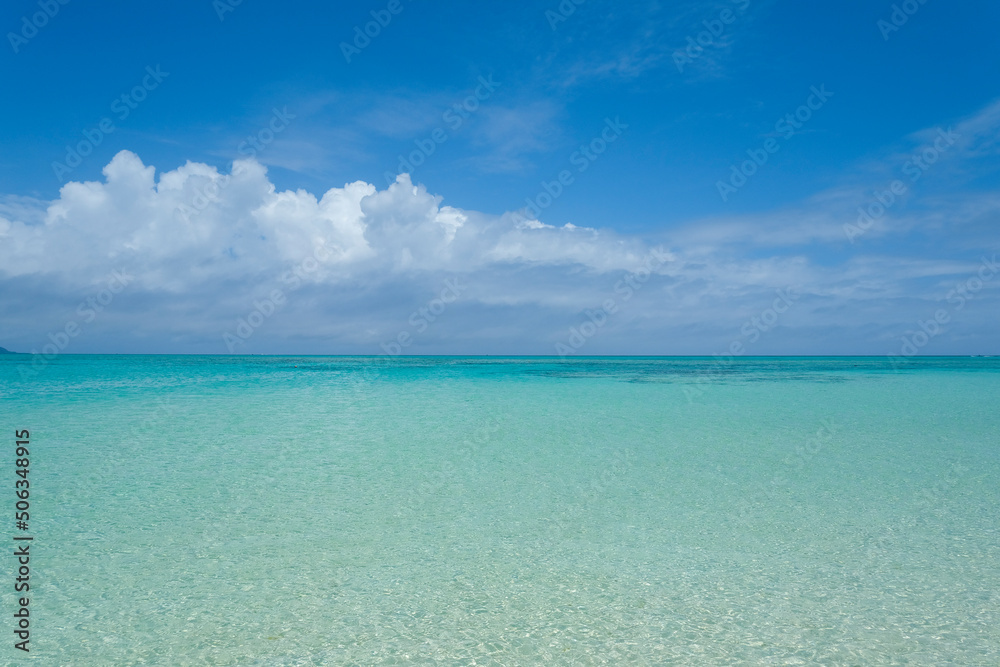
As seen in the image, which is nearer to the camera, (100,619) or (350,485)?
(100,619)

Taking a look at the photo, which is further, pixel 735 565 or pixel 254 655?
pixel 735 565

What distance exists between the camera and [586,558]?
5832 millimetres

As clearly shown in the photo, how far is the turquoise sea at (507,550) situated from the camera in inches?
167

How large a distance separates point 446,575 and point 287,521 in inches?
104

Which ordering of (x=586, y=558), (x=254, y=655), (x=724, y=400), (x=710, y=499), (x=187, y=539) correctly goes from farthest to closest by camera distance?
(x=724, y=400), (x=710, y=499), (x=187, y=539), (x=586, y=558), (x=254, y=655)

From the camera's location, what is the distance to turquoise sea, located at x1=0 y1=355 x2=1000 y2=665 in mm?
4234

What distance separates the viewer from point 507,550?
6.09 meters

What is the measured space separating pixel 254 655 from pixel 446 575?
6.08ft

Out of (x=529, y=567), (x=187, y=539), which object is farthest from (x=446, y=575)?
(x=187, y=539)

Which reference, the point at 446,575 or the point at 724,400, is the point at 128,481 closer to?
the point at 446,575

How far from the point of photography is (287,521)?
7.05 metres

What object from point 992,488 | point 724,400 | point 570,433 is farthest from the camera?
point 724,400

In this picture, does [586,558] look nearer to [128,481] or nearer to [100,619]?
[100,619]

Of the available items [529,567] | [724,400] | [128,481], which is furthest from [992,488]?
[724,400]
